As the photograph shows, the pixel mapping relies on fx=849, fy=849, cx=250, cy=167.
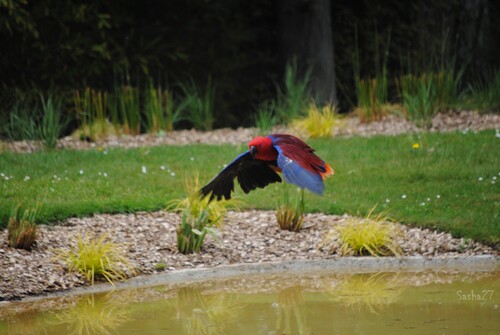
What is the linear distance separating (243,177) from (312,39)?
283 inches

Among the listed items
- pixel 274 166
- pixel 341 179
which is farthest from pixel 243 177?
pixel 341 179

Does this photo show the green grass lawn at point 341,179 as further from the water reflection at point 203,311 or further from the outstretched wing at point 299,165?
the water reflection at point 203,311

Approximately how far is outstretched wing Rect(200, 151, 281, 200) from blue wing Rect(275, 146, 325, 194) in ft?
3.00

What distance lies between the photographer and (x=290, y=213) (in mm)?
7613

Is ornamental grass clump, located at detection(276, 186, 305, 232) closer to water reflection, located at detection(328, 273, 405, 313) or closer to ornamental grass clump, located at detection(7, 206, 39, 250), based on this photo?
water reflection, located at detection(328, 273, 405, 313)

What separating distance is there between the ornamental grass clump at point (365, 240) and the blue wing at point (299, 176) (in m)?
1.59

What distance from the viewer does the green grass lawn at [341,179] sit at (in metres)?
7.82

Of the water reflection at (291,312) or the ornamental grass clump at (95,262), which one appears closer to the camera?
the water reflection at (291,312)

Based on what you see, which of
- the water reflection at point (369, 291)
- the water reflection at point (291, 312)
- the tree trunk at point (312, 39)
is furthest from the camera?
the tree trunk at point (312, 39)

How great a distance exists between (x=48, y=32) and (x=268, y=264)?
7.52 metres

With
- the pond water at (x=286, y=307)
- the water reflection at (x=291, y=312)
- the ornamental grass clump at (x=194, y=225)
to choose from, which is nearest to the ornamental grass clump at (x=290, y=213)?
the ornamental grass clump at (x=194, y=225)

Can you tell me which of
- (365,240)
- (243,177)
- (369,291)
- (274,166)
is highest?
(274,166)

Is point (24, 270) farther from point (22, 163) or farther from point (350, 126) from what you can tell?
point (350, 126)

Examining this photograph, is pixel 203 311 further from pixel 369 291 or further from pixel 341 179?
pixel 341 179
